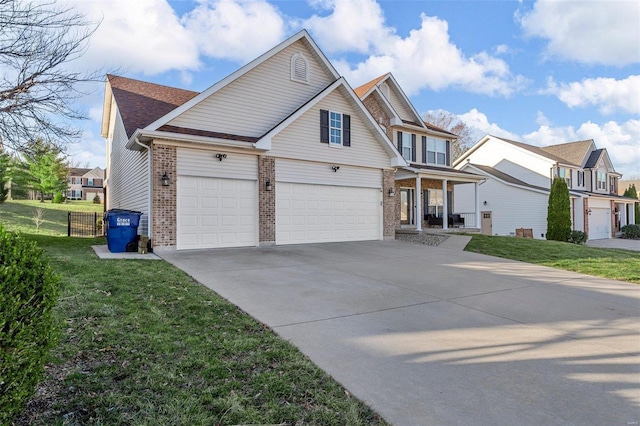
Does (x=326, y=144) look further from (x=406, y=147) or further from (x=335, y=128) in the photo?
(x=406, y=147)

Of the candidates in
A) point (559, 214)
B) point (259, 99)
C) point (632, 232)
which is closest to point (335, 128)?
point (259, 99)

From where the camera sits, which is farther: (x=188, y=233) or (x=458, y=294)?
(x=188, y=233)

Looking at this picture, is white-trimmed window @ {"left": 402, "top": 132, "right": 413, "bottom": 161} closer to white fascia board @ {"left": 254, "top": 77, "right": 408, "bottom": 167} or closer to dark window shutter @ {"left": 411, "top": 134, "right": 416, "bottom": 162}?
dark window shutter @ {"left": 411, "top": 134, "right": 416, "bottom": 162}

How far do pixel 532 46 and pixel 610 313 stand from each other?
51.6 ft

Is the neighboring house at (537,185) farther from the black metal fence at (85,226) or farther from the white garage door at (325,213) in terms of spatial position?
the black metal fence at (85,226)

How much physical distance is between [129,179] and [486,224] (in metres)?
21.5

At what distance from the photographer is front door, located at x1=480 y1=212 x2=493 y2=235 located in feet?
79.4

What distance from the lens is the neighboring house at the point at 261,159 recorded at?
10750 millimetres

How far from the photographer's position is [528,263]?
36.2 ft

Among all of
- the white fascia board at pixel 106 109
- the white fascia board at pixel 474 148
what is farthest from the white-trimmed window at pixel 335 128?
the white fascia board at pixel 474 148

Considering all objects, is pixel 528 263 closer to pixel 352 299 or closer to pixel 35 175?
pixel 352 299

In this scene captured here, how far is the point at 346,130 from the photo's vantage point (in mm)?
14406

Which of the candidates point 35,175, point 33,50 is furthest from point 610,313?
point 35,175

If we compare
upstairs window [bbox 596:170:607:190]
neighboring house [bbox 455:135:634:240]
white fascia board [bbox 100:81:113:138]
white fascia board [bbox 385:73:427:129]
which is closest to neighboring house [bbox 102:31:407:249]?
white fascia board [bbox 100:81:113:138]
